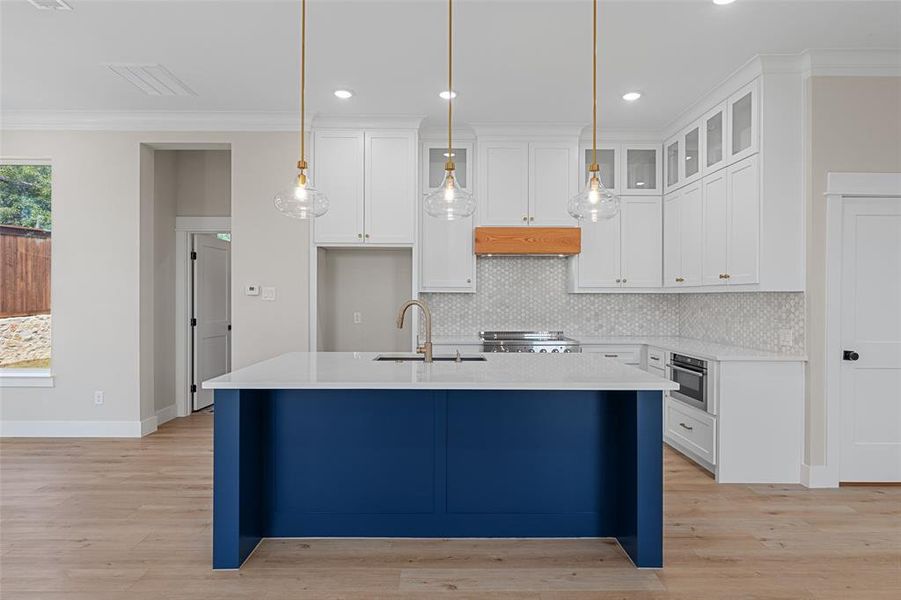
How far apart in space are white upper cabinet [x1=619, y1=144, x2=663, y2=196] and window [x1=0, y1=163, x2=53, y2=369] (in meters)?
5.27

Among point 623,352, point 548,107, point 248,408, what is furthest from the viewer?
point 623,352

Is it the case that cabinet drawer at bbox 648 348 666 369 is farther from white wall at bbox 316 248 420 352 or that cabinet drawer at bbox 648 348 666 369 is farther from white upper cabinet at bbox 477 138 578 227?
white wall at bbox 316 248 420 352

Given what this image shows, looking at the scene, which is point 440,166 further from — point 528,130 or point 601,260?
point 601,260

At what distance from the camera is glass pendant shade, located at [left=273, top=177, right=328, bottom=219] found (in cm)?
288

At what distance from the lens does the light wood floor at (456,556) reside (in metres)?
2.39

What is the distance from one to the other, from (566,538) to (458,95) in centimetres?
324

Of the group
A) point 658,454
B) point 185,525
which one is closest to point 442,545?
point 658,454

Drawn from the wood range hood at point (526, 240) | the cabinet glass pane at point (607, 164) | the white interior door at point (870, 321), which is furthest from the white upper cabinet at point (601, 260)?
the white interior door at point (870, 321)

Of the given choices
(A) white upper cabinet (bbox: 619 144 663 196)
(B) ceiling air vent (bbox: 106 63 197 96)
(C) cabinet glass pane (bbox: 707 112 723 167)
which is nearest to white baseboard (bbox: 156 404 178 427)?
(B) ceiling air vent (bbox: 106 63 197 96)

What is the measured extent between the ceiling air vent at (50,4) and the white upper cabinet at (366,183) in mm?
2117

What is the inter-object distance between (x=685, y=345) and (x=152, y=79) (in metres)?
4.59

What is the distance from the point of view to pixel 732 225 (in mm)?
4113

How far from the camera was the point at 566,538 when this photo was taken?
9.43ft

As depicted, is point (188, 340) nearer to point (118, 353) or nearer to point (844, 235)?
point (118, 353)
